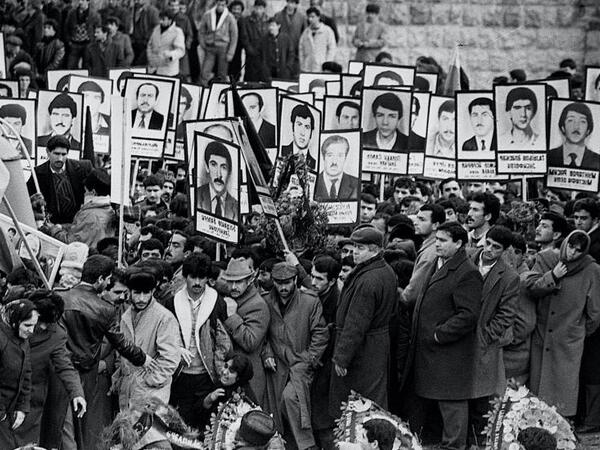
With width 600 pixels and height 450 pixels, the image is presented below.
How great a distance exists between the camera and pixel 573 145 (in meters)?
18.7

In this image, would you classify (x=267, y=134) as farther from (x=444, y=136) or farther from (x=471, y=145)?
(x=444, y=136)

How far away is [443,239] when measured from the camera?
47.6 feet

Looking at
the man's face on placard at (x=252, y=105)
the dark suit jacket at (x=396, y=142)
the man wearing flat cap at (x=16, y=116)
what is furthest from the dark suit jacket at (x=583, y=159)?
the man wearing flat cap at (x=16, y=116)

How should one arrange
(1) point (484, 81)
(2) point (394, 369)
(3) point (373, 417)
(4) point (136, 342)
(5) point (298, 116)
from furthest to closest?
(1) point (484, 81) < (5) point (298, 116) < (2) point (394, 369) < (4) point (136, 342) < (3) point (373, 417)

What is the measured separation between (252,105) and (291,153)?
199cm

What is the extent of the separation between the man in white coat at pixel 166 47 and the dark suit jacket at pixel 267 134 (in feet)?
32.0

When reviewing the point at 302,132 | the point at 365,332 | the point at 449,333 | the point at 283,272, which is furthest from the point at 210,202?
the point at 302,132

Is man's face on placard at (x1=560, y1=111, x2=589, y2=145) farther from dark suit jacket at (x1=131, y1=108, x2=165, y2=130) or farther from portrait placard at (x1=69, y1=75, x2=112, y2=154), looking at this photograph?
portrait placard at (x1=69, y1=75, x2=112, y2=154)

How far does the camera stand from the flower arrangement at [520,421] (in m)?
12.1

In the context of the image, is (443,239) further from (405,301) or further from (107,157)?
(107,157)

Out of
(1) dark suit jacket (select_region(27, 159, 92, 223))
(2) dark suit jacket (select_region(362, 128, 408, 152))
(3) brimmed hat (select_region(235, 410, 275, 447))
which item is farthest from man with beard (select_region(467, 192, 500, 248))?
(3) brimmed hat (select_region(235, 410, 275, 447))

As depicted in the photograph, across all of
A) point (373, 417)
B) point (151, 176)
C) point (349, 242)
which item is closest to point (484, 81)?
point (151, 176)

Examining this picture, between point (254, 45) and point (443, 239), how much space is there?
15.4 meters

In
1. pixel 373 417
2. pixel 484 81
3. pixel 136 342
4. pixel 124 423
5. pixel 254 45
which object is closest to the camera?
pixel 124 423
